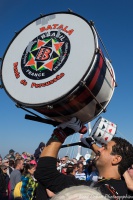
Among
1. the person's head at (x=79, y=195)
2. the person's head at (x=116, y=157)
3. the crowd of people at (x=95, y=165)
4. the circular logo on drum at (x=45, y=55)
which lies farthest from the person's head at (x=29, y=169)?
the person's head at (x=79, y=195)

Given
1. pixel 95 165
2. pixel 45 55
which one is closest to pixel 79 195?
pixel 95 165

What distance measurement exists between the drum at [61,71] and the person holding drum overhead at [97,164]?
0.22m

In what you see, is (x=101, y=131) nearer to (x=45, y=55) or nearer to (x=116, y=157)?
(x=116, y=157)

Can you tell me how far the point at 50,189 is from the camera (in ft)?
6.60

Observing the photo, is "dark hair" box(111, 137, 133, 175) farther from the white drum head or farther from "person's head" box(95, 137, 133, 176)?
the white drum head

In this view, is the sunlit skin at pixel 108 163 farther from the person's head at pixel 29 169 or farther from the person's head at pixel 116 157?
the person's head at pixel 29 169

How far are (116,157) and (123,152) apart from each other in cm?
7

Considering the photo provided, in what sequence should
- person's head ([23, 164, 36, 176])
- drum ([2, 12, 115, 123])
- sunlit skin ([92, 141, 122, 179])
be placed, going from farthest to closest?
person's head ([23, 164, 36, 176]) → drum ([2, 12, 115, 123]) → sunlit skin ([92, 141, 122, 179])

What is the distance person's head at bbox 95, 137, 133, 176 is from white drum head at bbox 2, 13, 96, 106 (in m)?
0.57

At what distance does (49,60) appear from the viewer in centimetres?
254

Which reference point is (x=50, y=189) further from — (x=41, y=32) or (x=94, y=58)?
(x=41, y=32)

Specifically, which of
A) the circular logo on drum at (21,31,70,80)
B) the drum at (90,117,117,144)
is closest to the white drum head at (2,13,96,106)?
the circular logo on drum at (21,31,70,80)

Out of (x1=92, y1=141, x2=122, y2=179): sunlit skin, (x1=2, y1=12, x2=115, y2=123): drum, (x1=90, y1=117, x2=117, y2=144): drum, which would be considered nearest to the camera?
(x1=92, y1=141, x2=122, y2=179): sunlit skin

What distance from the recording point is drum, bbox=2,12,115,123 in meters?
2.44
